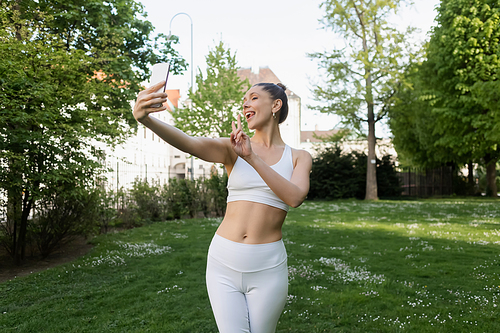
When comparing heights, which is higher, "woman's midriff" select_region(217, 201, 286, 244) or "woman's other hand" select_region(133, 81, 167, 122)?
"woman's other hand" select_region(133, 81, 167, 122)

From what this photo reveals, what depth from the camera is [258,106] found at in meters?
2.50

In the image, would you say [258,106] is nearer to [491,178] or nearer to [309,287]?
[309,287]

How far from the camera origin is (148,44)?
47.5 ft

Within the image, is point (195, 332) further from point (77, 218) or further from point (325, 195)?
point (325, 195)

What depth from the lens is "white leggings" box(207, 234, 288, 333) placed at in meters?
2.18

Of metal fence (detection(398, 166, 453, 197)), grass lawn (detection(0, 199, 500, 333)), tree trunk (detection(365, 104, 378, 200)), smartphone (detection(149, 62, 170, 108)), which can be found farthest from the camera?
metal fence (detection(398, 166, 453, 197))

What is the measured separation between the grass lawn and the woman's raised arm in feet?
11.0

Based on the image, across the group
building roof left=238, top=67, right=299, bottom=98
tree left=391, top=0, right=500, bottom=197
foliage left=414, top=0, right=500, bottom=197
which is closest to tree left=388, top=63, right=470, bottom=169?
tree left=391, top=0, right=500, bottom=197

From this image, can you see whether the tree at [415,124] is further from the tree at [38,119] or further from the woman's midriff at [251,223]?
the woman's midriff at [251,223]

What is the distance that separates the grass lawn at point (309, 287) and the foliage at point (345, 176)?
16.7 metres

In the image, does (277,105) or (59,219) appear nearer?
(277,105)

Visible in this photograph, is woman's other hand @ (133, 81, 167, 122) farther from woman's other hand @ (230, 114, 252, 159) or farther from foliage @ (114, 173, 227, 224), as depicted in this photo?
foliage @ (114, 173, 227, 224)

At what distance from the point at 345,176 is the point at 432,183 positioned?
899cm

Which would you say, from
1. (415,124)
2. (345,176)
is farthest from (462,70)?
(345,176)
